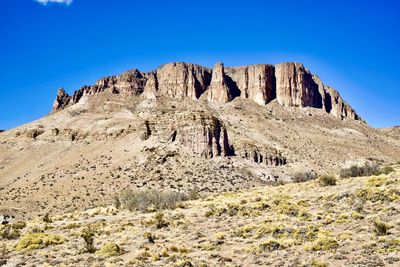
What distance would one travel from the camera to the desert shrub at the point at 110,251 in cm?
2063

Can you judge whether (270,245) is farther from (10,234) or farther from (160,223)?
(10,234)

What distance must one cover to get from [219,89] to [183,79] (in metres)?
13.6

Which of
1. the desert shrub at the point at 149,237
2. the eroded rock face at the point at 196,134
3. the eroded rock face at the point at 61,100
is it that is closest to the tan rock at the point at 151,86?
the eroded rock face at the point at 61,100

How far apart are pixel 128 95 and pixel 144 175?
259 feet

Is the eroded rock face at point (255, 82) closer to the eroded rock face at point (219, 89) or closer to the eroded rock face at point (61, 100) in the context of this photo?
the eroded rock face at point (219, 89)

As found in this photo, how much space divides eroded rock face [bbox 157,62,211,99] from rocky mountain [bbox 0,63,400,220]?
0.38 m

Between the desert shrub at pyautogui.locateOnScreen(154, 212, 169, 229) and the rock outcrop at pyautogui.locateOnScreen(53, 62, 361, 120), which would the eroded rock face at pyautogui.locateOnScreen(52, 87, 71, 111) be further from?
the desert shrub at pyautogui.locateOnScreen(154, 212, 169, 229)

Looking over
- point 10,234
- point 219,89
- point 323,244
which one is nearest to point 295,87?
point 219,89

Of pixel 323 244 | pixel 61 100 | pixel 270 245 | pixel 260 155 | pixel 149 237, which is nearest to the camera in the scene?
pixel 323 244

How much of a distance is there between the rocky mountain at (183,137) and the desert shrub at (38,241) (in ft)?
131

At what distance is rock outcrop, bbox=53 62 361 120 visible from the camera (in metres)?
149

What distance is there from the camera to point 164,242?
22.3 m

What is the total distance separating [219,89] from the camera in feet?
487

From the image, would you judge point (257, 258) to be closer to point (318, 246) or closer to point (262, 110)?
point (318, 246)
